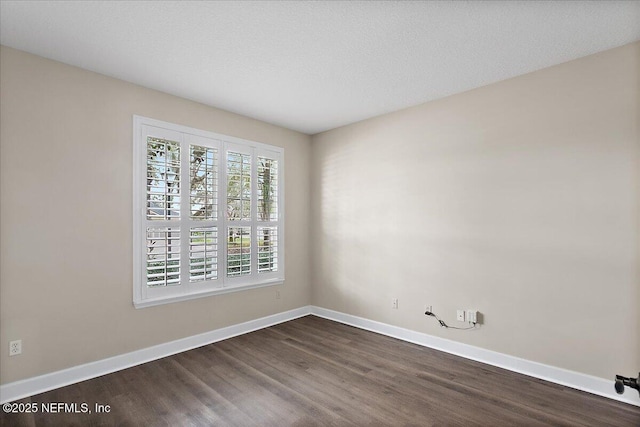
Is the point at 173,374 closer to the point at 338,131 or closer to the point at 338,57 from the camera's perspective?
the point at 338,57

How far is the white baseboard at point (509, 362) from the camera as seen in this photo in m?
2.46

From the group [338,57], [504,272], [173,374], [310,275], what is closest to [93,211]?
[173,374]

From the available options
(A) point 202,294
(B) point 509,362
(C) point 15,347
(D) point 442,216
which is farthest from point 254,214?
(B) point 509,362

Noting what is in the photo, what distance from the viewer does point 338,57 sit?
8.48ft

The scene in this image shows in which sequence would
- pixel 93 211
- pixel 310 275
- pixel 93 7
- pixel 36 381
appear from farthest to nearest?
pixel 310 275 → pixel 93 211 → pixel 36 381 → pixel 93 7

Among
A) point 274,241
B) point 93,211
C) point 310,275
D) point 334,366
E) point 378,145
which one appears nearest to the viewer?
point 93,211

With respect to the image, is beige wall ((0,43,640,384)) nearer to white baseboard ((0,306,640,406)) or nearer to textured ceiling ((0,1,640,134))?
white baseboard ((0,306,640,406))

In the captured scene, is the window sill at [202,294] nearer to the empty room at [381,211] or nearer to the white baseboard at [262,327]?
the empty room at [381,211]

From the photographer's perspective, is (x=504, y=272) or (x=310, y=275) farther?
(x=310, y=275)

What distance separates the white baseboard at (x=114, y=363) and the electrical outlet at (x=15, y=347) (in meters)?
0.22

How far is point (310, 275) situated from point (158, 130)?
2.78 metres

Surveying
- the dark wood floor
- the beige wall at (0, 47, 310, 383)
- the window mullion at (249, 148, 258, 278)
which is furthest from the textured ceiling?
the dark wood floor

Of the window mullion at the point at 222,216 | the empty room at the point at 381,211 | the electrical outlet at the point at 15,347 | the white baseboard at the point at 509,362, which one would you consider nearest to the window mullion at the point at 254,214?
the empty room at the point at 381,211

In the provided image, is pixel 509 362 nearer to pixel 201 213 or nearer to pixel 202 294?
pixel 202 294
